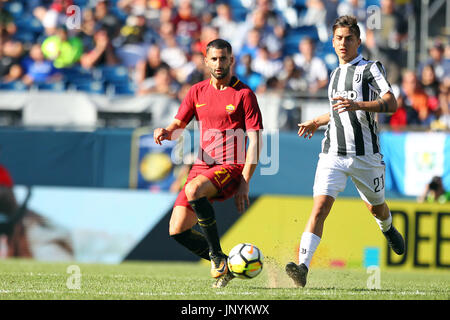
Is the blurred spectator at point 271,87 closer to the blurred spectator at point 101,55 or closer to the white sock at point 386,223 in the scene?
the blurred spectator at point 101,55

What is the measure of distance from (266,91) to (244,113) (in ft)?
22.4

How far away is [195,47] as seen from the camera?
15.8m

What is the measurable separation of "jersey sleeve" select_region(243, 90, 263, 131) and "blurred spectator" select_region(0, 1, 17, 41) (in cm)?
1094

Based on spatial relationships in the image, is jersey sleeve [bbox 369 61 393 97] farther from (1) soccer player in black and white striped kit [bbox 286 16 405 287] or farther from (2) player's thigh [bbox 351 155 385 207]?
(2) player's thigh [bbox 351 155 385 207]

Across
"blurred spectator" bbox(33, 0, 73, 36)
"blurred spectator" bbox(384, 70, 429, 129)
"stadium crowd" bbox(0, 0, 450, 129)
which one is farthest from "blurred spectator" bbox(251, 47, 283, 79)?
"blurred spectator" bbox(33, 0, 73, 36)

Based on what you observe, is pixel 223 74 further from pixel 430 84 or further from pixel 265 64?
pixel 430 84

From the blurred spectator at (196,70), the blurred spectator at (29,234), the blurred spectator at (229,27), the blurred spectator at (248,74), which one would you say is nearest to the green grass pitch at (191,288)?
the blurred spectator at (29,234)

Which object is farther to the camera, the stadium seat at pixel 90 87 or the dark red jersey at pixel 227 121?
the stadium seat at pixel 90 87

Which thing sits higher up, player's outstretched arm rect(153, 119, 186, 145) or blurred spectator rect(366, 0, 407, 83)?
blurred spectator rect(366, 0, 407, 83)

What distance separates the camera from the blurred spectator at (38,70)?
1548 cm

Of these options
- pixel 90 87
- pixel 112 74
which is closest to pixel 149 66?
pixel 112 74

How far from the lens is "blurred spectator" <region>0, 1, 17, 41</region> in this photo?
660 inches

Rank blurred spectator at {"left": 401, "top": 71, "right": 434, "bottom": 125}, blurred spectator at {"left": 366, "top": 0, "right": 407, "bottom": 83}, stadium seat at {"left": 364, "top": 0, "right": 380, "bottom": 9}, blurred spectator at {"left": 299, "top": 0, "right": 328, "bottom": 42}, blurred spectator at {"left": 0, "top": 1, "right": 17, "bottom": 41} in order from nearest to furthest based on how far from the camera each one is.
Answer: blurred spectator at {"left": 401, "top": 71, "right": 434, "bottom": 125}, blurred spectator at {"left": 366, "top": 0, "right": 407, "bottom": 83}, blurred spectator at {"left": 299, "top": 0, "right": 328, "bottom": 42}, stadium seat at {"left": 364, "top": 0, "right": 380, "bottom": 9}, blurred spectator at {"left": 0, "top": 1, "right": 17, "bottom": 41}

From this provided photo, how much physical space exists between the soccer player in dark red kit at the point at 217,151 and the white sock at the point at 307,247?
0.62 meters
